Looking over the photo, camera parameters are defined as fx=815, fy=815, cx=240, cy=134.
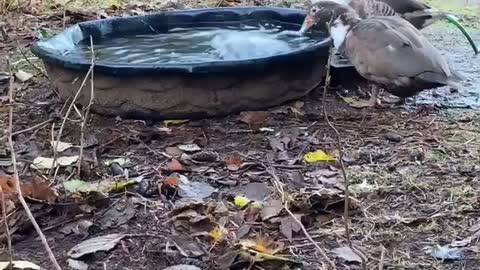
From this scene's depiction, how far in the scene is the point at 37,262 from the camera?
237 centimetres

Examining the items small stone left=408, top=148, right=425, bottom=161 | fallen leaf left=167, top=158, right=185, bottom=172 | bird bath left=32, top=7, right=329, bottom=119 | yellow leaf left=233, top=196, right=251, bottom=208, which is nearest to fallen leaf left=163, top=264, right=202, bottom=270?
yellow leaf left=233, top=196, right=251, bottom=208

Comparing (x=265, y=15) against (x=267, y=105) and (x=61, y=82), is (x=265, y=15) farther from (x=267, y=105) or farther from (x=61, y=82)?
(x=61, y=82)

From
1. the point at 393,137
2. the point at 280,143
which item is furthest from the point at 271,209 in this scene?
the point at 393,137

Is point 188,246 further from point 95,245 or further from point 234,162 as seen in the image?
point 234,162

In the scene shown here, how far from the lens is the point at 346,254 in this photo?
2.36m

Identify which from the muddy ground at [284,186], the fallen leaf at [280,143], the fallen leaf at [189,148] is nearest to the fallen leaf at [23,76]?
the muddy ground at [284,186]

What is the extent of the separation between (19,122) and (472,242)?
2196 millimetres

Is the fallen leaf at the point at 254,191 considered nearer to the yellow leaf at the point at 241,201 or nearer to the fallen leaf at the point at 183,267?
the yellow leaf at the point at 241,201

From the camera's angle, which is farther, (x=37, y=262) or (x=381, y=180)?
(x=381, y=180)

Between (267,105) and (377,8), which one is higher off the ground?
(377,8)

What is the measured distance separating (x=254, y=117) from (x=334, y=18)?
689 mm

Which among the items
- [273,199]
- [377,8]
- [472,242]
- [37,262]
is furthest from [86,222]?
[377,8]

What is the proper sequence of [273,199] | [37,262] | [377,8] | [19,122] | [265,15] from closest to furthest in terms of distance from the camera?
1. [37,262]
2. [273,199]
3. [19,122]
4. [377,8]
5. [265,15]

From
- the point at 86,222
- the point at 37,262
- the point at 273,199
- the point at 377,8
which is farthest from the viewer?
the point at 377,8
